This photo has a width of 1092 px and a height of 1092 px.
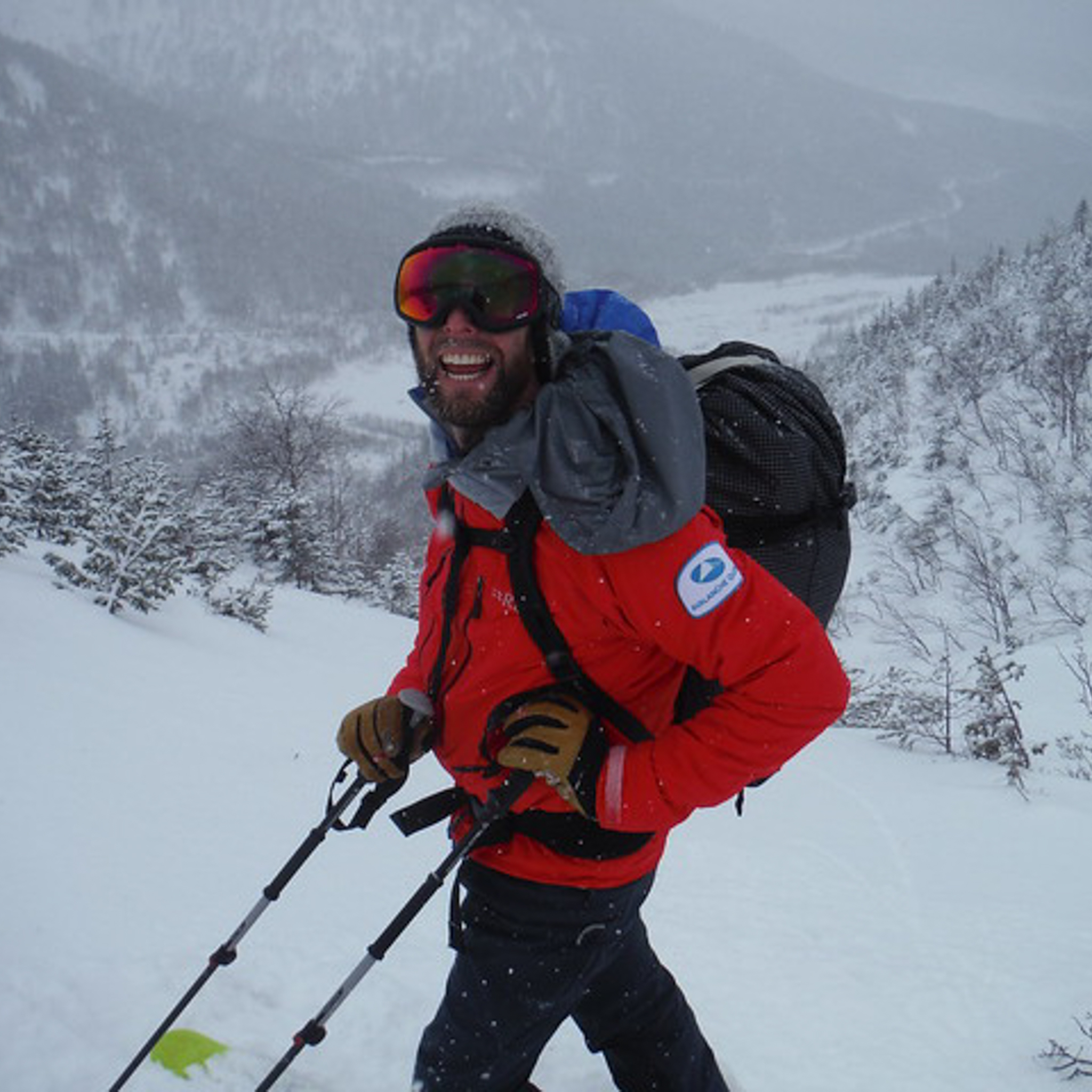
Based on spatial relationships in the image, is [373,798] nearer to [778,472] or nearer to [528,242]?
[778,472]

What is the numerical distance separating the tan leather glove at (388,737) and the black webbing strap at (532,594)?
0.47m

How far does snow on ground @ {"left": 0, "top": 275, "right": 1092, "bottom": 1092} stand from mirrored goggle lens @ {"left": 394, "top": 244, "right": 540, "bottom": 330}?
2623 mm

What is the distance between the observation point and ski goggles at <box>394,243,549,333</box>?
1839mm

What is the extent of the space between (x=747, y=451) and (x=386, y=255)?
195 m

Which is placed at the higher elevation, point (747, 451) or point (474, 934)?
point (747, 451)

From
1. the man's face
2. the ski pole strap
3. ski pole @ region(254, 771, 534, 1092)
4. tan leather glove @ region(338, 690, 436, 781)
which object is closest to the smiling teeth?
the man's face

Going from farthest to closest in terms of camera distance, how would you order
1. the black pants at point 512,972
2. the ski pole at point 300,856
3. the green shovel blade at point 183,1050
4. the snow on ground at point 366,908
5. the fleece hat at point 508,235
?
the snow on ground at point 366,908, the green shovel blade at point 183,1050, the ski pole at point 300,856, the fleece hat at point 508,235, the black pants at point 512,972

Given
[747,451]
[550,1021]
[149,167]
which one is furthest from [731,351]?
[149,167]

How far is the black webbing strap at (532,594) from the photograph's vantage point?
5.35 ft

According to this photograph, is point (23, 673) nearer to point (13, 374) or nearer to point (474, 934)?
point (474, 934)

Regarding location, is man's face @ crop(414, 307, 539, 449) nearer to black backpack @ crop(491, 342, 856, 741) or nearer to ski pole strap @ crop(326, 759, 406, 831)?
black backpack @ crop(491, 342, 856, 741)

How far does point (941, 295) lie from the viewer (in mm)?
48062

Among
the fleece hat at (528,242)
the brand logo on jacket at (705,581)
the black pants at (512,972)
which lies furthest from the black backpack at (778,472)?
the black pants at (512,972)

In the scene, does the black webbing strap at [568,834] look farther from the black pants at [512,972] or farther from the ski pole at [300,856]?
the ski pole at [300,856]
